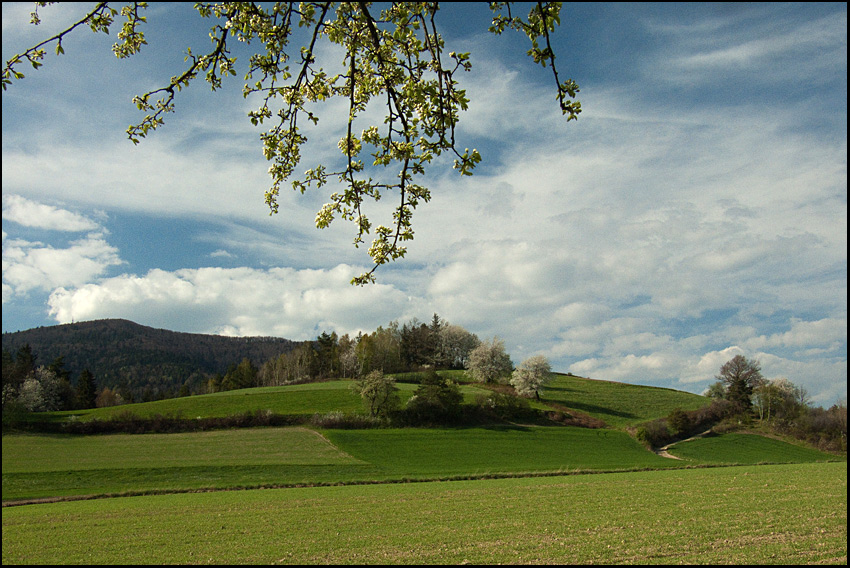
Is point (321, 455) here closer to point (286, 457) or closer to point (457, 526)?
point (286, 457)

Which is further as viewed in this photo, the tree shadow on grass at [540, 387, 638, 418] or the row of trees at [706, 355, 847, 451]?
the tree shadow on grass at [540, 387, 638, 418]

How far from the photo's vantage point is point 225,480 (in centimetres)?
3316

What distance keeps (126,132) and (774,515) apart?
22.5m

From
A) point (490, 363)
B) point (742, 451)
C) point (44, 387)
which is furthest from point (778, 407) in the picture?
point (44, 387)

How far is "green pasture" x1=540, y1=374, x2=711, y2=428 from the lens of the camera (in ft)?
213

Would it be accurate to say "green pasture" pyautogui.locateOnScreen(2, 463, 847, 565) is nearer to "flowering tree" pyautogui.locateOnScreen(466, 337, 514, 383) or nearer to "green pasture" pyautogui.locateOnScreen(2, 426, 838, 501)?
"green pasture" pyautogui.locateOnScreen(2, 426, 838, 501)

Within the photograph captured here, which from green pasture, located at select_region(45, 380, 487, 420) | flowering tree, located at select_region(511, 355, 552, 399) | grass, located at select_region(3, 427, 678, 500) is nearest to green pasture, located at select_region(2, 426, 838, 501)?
grass, located at select_region(3, 427, 678, 500)

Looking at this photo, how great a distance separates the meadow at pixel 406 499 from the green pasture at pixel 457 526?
10 cm

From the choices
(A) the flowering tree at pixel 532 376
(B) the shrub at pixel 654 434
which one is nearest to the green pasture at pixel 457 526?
(B) the shrub at pixel 654 434

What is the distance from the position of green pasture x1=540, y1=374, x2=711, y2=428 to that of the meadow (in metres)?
11.4

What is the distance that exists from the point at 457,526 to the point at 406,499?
685 cm

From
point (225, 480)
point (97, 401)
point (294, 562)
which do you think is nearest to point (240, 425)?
point (225, 480)

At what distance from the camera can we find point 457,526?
1742 centimetres

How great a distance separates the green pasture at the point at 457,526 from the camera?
13.6 m
